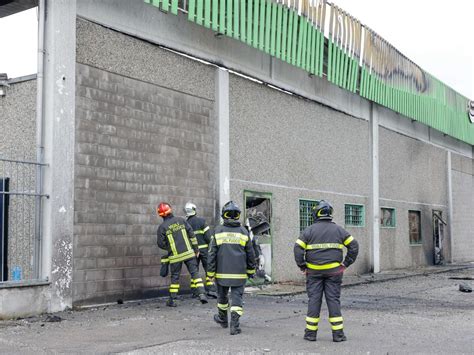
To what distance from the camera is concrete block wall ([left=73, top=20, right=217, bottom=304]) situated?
1141cm

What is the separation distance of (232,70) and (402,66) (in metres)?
11.0

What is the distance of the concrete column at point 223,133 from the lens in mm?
14633

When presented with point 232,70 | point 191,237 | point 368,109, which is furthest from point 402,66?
point 191,237

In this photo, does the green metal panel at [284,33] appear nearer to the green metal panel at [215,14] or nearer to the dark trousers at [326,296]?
the green metal panel at [215,14]

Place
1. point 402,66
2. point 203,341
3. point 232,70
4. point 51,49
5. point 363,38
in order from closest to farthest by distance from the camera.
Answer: point 203,341 < point 51,49 < point 232,70 < point 363,38 < point 402,66

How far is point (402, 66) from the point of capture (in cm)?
2414

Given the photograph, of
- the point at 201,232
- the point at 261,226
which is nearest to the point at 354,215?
the point at 261,226

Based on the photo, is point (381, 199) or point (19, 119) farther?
point (381, 199)

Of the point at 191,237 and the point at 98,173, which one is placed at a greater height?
the point at 98,173

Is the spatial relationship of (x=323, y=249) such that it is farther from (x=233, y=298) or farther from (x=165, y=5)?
(x=165, y=5)

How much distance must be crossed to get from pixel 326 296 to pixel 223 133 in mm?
7173

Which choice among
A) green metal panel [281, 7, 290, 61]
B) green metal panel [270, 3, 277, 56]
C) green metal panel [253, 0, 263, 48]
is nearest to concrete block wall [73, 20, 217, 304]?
green metal panel [253, 0, 263, 48]

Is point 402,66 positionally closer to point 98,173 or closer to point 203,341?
point 98,173

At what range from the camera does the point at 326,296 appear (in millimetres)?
8258
